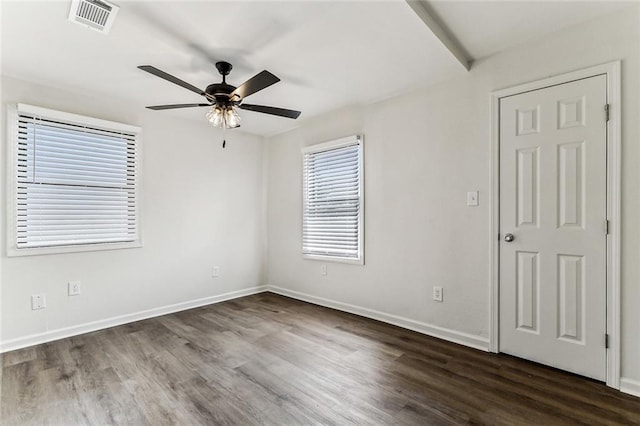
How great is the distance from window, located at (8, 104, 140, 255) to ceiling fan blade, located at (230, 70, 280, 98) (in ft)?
5.91

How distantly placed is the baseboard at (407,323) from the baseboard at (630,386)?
814 mm

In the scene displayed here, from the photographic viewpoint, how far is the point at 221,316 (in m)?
3.52

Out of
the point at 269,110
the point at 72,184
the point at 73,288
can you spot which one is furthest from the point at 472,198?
the point at 73,288

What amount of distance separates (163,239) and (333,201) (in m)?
2.17

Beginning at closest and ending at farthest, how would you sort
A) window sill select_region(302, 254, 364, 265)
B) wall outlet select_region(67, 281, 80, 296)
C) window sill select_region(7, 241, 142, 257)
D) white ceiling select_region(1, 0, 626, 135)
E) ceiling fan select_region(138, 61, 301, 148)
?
white ceiling select_region(1, 0, 626, 135)
ceiling fan select_region(138, 61, 301, 148)
window sill select_region(7, 241, 142, 257)
wall outlet select_region(67, 281, 80, 296)
window sill select_region(302, 254, 364, 265)

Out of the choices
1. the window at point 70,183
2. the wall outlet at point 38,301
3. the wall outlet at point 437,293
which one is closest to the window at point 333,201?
the wall outlet at point 437,293

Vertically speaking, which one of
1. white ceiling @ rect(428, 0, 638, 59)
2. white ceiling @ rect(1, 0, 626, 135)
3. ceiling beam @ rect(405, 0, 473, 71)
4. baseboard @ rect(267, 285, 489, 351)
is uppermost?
white ceiling @ rect(428, 0, 638, 59)

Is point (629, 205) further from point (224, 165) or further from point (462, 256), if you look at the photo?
→ point (224, 165)

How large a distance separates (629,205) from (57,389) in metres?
4.04

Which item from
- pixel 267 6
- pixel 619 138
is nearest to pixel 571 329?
pixel 619 138

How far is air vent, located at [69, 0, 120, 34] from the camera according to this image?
1.79 metres

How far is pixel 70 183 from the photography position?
9.71 feet

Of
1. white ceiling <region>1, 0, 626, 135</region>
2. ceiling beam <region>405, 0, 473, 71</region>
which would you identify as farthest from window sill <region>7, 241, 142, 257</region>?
ceiling beam <region>405, 0, 473, 71</region>

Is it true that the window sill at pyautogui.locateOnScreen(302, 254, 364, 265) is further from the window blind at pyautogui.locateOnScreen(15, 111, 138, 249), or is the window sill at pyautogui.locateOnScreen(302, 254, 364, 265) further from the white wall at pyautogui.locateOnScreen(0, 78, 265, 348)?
the window blind at pyautogui.locateOnScreen(15, 111, 138, 249)
